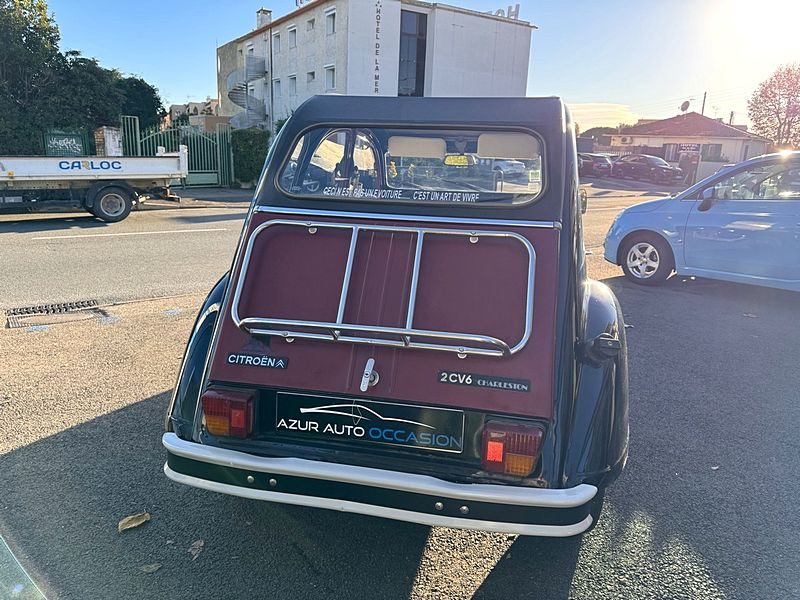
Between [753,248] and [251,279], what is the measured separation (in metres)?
6.37

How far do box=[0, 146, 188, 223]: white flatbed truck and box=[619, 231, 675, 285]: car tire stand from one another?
986 centimetres

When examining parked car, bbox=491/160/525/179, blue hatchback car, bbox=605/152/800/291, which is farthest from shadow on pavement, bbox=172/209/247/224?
parked car, bbox=491/160/525/179

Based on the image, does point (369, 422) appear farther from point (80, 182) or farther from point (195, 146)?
point (195, 146)

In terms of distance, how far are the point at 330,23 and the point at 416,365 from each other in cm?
3450

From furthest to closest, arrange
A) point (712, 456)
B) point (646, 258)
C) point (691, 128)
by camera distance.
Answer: point (691, 128) → point (646, 258) → point (712, 456)

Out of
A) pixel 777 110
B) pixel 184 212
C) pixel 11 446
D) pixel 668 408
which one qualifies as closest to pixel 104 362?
pixel 11 446

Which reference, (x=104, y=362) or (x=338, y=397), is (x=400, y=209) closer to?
(x=338, y=397)

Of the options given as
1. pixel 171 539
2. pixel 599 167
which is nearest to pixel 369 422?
pixel 171 539

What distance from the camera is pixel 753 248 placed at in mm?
6984

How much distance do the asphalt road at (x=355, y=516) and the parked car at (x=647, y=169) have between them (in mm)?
30364

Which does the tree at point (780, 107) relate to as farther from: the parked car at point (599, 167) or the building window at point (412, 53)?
the building window at point (412, 53)

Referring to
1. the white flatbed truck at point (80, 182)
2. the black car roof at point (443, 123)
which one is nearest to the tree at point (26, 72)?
the white flatbed truck at point (80, 182)

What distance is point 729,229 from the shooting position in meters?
7.14

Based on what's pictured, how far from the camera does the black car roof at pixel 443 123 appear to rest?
2.81m
